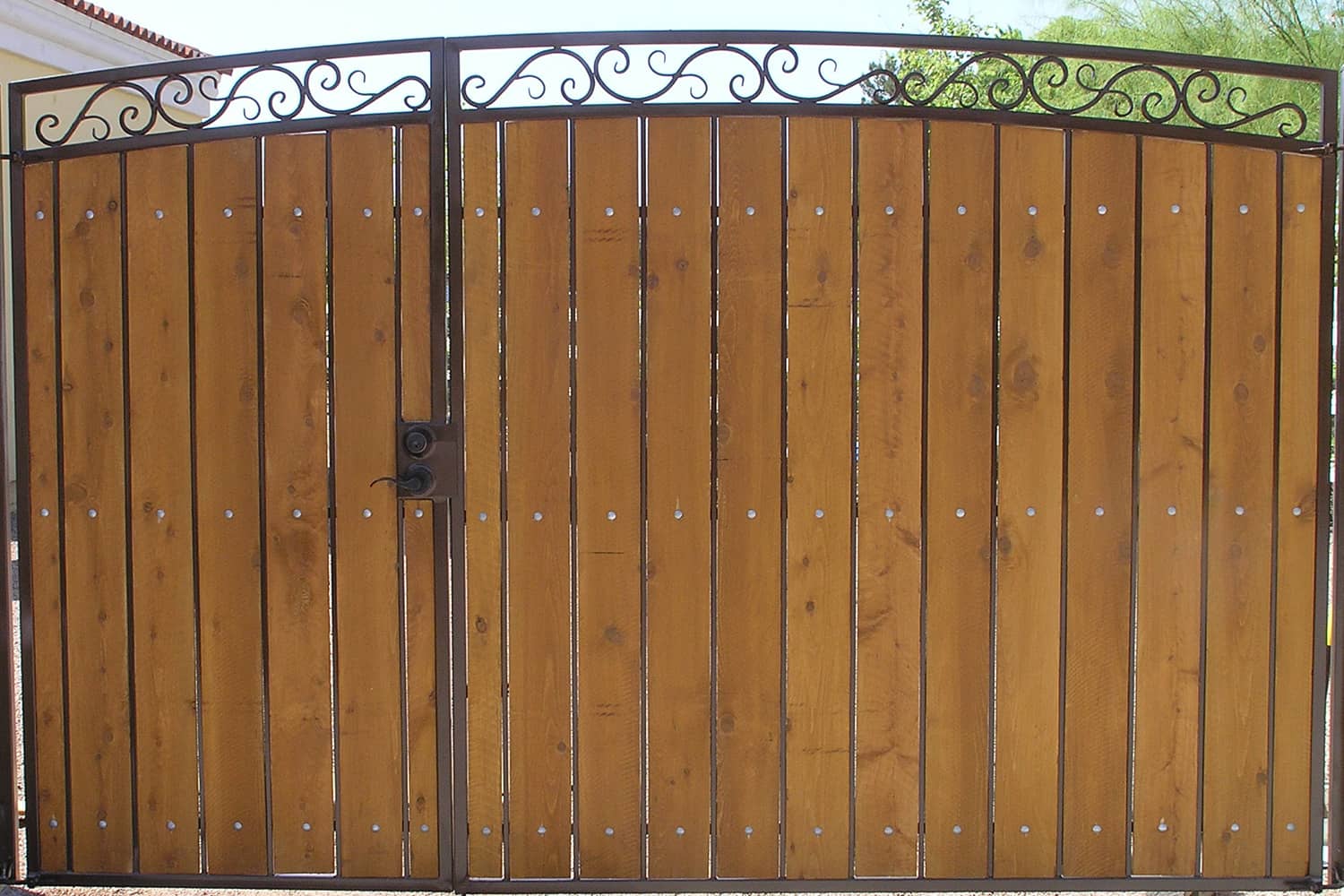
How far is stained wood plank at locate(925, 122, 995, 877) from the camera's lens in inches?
101

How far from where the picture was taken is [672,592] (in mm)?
2600

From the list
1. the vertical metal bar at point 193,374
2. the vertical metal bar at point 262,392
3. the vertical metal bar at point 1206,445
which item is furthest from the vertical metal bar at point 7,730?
the vertical metal bar at point 1206,445

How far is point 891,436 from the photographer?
2574 millimetres

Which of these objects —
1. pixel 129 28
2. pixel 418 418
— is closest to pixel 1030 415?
pixel 418 418

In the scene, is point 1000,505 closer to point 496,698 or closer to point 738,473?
point 738,473

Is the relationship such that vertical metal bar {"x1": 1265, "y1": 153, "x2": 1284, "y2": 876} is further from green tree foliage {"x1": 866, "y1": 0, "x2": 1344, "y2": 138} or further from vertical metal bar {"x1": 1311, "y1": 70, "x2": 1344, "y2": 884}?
green tree foliage {"x1": 866, "y1": 0, "x2": 1344, "y2": 138}

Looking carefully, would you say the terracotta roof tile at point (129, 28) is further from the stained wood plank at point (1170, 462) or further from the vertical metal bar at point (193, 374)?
the stained wood plank at point (1170, 462)

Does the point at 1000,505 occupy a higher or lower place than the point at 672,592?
higher

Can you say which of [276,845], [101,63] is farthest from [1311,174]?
[101,63]

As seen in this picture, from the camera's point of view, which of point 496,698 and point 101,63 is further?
point 101,63

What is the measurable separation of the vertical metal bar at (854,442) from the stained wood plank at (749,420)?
0.17m

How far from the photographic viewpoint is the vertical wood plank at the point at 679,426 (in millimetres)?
2570

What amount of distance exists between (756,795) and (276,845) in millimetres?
1197

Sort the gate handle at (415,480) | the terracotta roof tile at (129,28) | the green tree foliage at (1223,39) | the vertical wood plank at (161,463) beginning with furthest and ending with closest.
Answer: the terracotta roof tile at (129,28) < the green tree foliage at (1223,39) < the vertical wood plank at (161,463) < the gate handle at (415,480)
